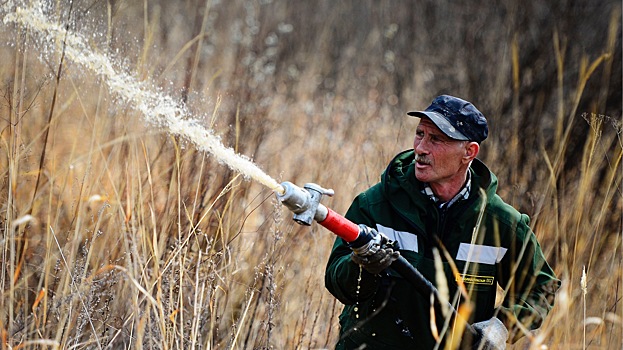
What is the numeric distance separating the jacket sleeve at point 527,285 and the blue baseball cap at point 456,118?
0.39m

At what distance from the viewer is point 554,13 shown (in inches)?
222

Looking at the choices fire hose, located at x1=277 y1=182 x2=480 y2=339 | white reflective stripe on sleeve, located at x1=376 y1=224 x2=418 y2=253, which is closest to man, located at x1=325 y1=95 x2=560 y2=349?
white reflective stripe on sleeve, located at x1=376 y1=224 x2=418 y2=253

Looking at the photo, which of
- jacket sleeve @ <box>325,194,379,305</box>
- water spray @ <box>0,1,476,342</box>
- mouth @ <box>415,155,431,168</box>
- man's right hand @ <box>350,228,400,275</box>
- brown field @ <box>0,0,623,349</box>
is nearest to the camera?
water spray @ <box>0,1,476,342</box>

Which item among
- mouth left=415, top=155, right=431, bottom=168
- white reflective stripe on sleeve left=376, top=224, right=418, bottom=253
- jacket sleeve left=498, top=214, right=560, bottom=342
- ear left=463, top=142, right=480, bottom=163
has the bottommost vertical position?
jacket sleeve left=498, top=214, right=560, bottom=342

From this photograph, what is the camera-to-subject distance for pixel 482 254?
9.17 feet

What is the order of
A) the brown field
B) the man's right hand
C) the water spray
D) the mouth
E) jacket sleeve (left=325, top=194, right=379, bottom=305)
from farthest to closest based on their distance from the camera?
the mouth < the brown field < jacket sleeve (left=325, top=194, right=379, bottom=305) < the man's right hand < the water spray

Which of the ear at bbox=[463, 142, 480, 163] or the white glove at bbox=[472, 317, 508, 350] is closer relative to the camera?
the white glove at bbox=[472, 317, 508, 350]

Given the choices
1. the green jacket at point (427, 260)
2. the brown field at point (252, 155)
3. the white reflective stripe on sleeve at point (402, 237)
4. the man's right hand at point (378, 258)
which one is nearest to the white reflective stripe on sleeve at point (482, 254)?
the green jacket at point (427, 260)

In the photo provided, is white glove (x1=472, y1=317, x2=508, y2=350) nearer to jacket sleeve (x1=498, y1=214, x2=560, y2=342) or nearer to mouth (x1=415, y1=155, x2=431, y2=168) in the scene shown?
jacket sleeve (x1=498, y1=214, x2=560, y2=342)

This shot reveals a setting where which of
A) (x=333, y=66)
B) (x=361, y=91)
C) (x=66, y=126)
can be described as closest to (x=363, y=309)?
(x=66, y=126)

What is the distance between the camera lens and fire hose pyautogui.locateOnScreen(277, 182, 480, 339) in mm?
2049

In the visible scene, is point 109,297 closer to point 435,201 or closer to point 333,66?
point 435,201

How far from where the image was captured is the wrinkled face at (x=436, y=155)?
279 centimetres

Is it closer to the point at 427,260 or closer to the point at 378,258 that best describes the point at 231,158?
the point at 378,258
